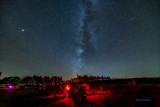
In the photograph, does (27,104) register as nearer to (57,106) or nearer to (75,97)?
(57,106)

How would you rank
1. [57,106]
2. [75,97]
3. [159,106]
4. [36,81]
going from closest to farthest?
[159,106]
[57,106]
[75,97]
[36,81]

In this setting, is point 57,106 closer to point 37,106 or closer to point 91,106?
point 37,106

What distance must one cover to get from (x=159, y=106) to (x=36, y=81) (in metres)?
190

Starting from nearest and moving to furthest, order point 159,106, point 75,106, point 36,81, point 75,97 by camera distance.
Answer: point 159,106 → point 75,106 → point 75,97 → point 36,81

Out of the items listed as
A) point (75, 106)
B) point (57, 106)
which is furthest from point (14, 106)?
point (75, 106)

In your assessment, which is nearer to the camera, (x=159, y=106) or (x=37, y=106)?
(x=159, y=106)

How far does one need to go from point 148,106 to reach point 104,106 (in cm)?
525

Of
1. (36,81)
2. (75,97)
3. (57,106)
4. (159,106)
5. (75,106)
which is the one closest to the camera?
(159,106)

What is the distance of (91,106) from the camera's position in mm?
16281

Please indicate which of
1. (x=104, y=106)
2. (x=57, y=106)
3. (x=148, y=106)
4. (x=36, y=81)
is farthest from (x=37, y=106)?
(x=36, y=81)

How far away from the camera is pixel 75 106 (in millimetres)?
17031

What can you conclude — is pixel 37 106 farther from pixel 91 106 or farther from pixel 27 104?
pixel 91 106

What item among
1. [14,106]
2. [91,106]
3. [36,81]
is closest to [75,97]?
[91,106]

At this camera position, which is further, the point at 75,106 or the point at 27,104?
the point at 27,104
